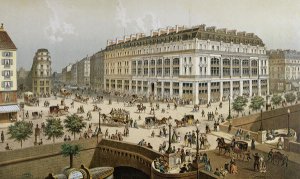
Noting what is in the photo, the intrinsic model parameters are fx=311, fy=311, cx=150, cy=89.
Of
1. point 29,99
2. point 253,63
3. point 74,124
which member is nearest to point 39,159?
point 74,124

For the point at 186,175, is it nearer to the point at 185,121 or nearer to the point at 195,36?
the point at 185,121

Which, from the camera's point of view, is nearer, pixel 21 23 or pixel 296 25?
pixel 21 23

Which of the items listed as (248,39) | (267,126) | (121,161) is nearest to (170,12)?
(121,161)

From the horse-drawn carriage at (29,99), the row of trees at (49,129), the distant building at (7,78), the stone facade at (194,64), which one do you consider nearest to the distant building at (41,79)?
the horse-drawn carriage at (29,99)

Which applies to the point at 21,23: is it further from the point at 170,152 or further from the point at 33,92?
the point at 33,92

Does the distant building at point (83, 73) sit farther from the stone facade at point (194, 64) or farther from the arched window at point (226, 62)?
the arched window at point (226, 62)

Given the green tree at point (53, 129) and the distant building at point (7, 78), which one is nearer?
the distant building at point (7, 78)
